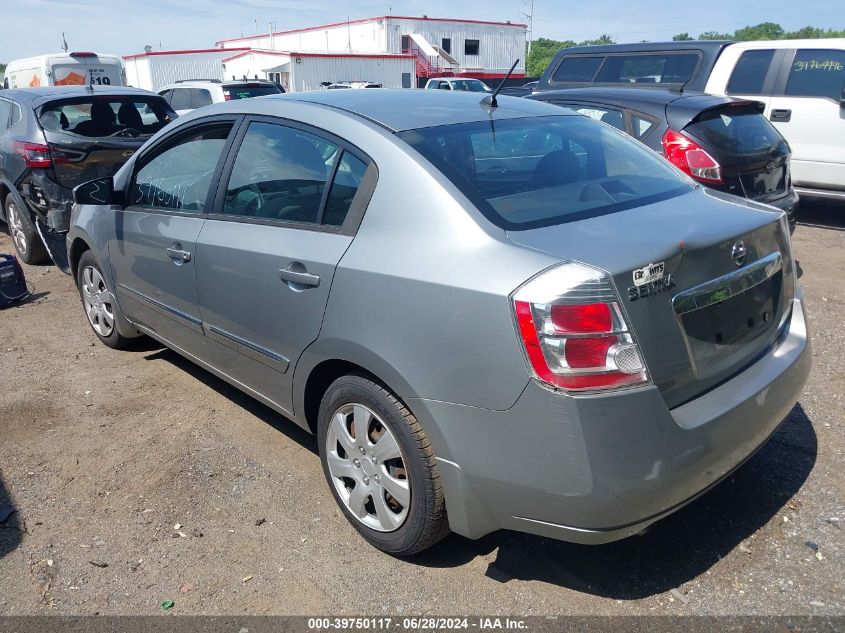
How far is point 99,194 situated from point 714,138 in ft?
14.4

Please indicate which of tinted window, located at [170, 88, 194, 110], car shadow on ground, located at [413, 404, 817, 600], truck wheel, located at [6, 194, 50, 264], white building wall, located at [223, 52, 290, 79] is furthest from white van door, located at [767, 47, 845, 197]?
white building wall, located at [223, 52, 290, 79]

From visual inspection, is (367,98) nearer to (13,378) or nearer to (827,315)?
(13,378)

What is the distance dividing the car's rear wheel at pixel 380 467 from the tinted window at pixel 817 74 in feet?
24.7

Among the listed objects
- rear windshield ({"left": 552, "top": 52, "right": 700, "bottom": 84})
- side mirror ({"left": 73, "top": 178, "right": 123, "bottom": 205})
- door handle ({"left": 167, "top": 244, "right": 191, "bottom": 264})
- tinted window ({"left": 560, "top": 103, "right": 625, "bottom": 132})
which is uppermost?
rear windshield ({"left": 552, "top": 52, "right": 700, "bottom": 84})

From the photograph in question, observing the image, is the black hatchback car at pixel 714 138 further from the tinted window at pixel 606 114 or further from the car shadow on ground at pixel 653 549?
the car shadow on ground at pixel 653 549

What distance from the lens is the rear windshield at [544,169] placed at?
2.60 metres

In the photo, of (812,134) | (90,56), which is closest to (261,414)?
(812,134)

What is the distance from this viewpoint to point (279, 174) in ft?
10.6

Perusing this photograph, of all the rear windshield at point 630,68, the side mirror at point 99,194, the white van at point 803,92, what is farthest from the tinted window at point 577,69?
the side mirror at point 99,194

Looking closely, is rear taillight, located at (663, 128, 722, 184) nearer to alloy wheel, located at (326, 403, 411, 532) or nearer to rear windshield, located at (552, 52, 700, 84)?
rear windshield, located at (552, 52, 700, 84)

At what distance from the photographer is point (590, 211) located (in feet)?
8.61

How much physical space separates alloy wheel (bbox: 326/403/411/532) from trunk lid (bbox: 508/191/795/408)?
3.00 ft

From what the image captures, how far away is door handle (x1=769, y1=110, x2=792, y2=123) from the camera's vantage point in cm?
815

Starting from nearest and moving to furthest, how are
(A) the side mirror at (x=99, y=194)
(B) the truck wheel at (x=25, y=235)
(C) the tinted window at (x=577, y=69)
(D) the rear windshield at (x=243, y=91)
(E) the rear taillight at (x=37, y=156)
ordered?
1. (A) the side mirror at (x=99, y=194)
2. (E) the rear taillight at (x=37, y=156)
3. (B) the truck wheel at (x=25, y=235)
4. (C) the tinted window at (x=577, y=69)
5. (D) the rear windshield at (x=243, y=91)
